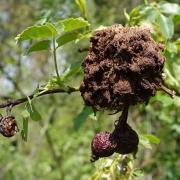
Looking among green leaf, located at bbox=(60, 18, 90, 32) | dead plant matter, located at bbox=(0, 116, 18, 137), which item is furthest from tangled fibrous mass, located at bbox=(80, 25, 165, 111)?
dead plant matter, located at bbox=(0, 116, 18, 137)

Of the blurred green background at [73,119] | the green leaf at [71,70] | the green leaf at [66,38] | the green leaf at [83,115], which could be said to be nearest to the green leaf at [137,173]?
the green leaf at [83,115]

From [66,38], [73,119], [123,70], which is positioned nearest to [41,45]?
[66,38]

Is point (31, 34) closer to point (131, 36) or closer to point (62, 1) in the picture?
point (131, 36)

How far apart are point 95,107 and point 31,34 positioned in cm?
37

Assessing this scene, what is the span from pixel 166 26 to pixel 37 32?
82 cm

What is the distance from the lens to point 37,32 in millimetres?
1970

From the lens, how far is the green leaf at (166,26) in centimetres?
250

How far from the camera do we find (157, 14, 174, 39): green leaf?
8.22 ft

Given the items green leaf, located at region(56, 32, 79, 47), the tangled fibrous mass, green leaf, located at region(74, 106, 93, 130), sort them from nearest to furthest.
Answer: the tangled fibrous mass → green leaf, located at region(56, 32, 79, 47) → green leaf, located at region(74, 106, 93, 130)

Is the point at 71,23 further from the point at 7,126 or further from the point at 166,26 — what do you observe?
the point at 166,26

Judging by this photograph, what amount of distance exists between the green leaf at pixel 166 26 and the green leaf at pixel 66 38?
0.45 meters

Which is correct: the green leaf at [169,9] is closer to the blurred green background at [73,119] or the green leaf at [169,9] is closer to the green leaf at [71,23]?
the green leaf at [71,23]

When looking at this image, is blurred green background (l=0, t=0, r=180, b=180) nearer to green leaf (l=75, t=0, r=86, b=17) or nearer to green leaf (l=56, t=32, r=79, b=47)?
green leaf (l=75, t=0, r=86, b=17)

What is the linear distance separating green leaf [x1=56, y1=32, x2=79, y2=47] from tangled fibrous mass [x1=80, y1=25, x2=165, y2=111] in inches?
14.7
